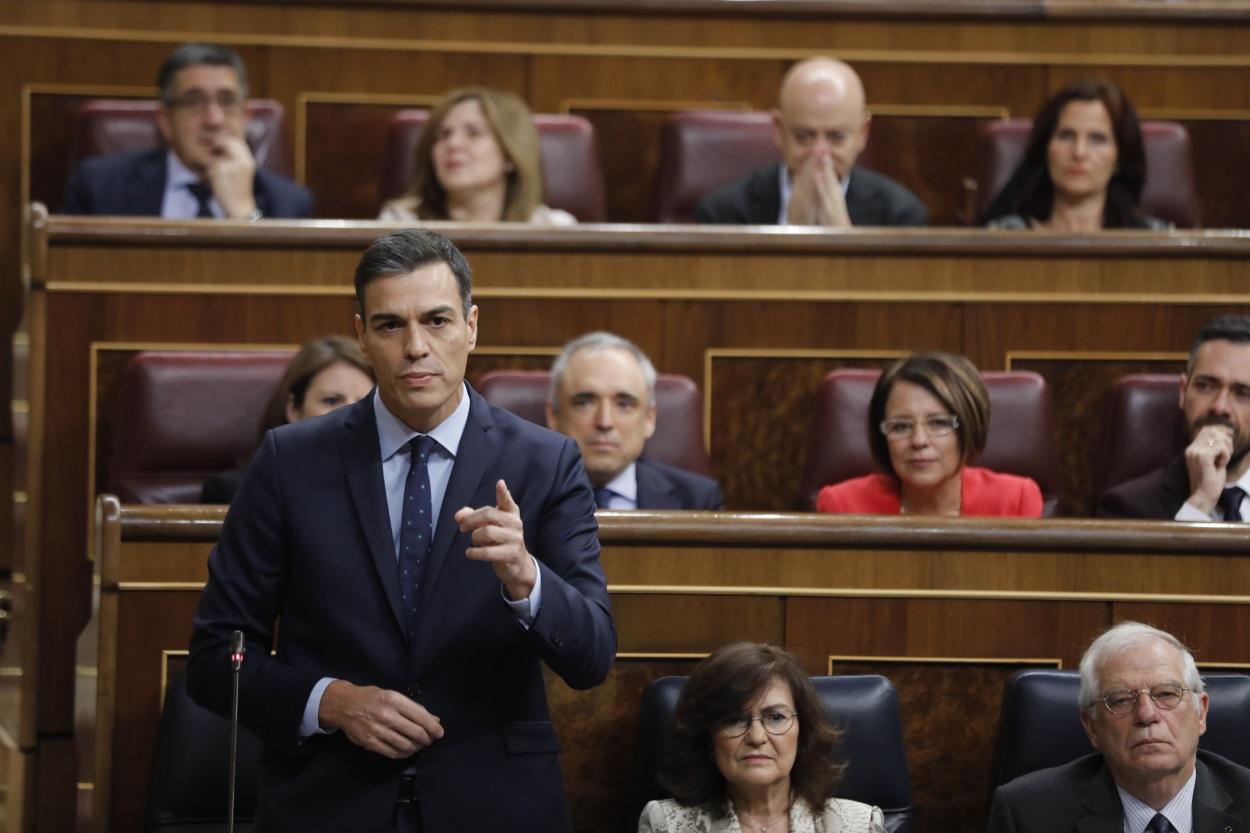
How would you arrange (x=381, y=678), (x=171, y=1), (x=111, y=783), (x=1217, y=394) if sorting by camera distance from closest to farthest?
(x=381, y=678) → (x=111, y=783) → (x=1217, y=394) → (x=171, y=1)

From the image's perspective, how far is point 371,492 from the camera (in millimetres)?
953

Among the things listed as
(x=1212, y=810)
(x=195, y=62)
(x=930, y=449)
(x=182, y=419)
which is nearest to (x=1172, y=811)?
(x=1212, y=810)

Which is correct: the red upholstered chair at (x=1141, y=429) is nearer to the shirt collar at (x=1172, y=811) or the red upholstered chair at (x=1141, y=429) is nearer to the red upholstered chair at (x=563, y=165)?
the shirt collar at (x=1172, y=811)

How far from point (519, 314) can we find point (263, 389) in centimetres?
24

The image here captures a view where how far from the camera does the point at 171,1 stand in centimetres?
207

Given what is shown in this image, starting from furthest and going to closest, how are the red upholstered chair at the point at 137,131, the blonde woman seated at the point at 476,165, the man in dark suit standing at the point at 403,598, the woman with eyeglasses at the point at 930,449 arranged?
the red upholstered chair at the point at 137,131 → the blonde woman seated at the point at 476,165 → the woman with eyeglasses at the point at 930,449 → the man in dark suit standing at the point at 403,598

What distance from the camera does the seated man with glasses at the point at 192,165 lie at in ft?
6.10

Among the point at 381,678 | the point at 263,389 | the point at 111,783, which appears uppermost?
the point at 263,389

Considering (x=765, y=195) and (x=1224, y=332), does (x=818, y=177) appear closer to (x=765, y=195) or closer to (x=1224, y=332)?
(x=765, y=195)

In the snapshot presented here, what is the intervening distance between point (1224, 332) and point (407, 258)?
2.65ft

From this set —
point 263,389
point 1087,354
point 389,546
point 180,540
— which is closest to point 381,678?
point 389,546

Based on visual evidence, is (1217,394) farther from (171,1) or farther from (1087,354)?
(171,1)

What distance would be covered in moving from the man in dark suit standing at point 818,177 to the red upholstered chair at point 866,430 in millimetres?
329

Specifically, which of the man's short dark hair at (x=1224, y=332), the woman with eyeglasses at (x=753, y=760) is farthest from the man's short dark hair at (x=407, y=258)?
the man's short dark hair at (x=1224, y=332)
